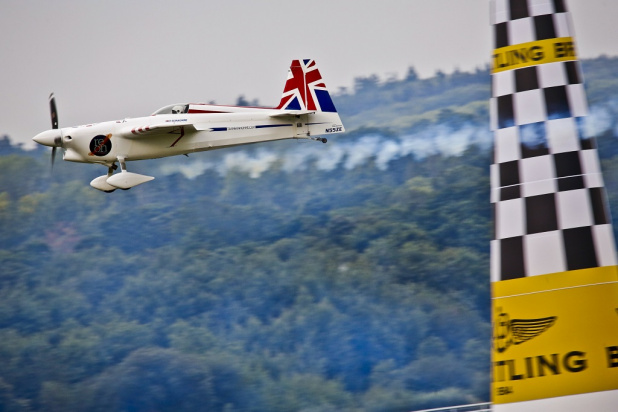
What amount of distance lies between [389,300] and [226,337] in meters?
6.02

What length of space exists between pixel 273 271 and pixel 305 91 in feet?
64.4

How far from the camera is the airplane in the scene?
11.7 metres

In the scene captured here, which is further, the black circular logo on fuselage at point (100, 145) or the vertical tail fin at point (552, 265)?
the black circular logo on fuselage at point (100, 145)

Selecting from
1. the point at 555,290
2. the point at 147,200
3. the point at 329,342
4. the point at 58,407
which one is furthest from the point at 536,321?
the point at 147,200

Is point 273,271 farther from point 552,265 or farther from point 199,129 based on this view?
point 552,265

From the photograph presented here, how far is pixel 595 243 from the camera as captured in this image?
383 centimetres

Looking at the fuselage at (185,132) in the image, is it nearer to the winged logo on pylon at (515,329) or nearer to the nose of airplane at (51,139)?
the nose of airplane at (51,139)

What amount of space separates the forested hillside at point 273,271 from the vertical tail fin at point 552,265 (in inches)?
715

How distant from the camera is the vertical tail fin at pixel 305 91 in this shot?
39.3 feet

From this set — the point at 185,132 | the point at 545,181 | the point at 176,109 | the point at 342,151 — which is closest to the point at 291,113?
Answer: the point at 185,132

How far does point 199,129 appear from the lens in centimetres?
1198

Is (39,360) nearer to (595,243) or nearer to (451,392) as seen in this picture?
(451,392)

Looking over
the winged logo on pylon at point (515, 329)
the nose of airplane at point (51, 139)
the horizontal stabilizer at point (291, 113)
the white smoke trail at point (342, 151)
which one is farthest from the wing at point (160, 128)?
the white smoke trail at point (342, 151)

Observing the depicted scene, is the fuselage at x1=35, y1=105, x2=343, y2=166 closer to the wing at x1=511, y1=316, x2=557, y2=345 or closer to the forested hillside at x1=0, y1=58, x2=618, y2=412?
the wing at x1=511, y1=316, x2=557, y2=345
